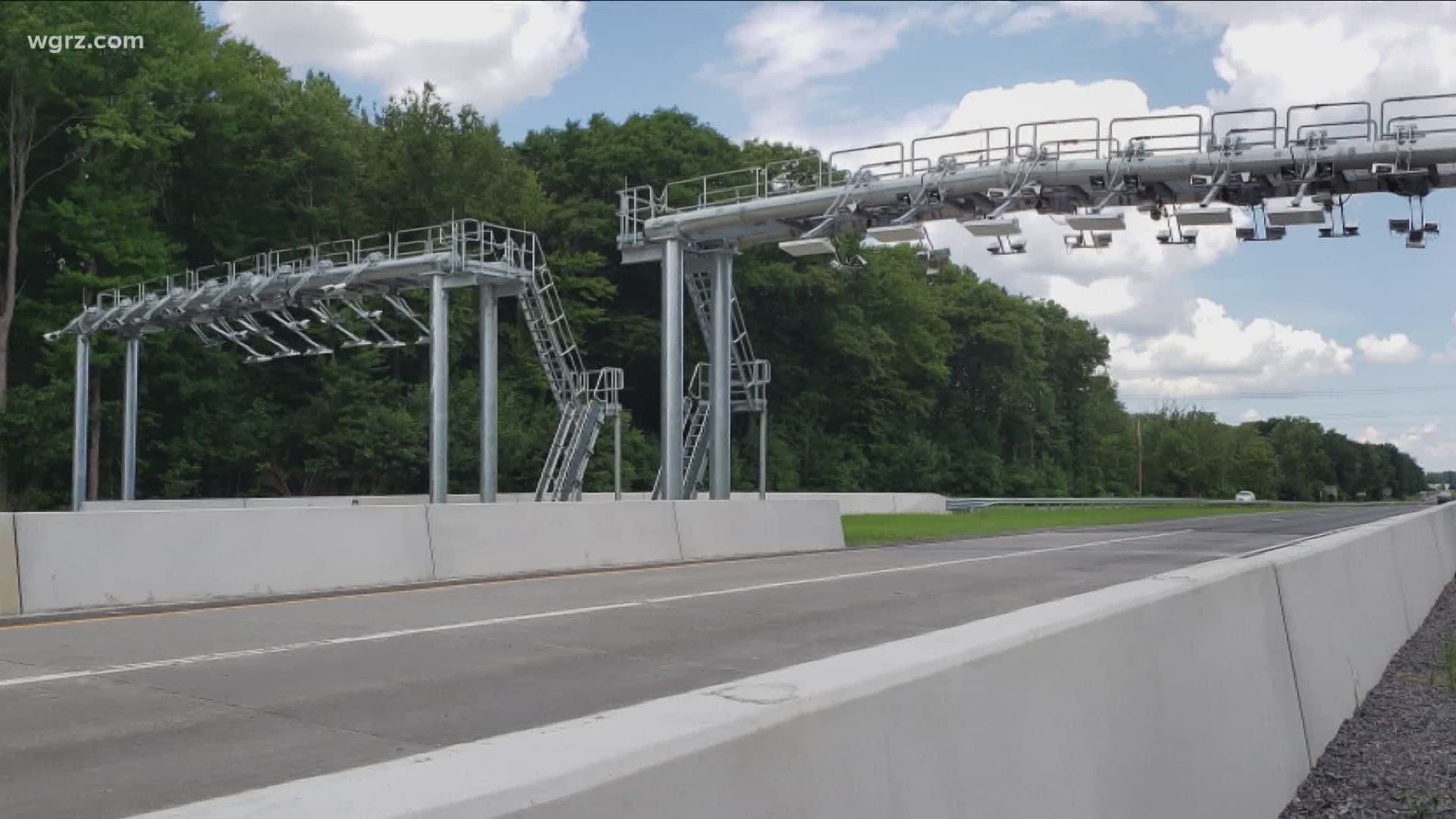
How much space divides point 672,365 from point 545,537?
11901mm

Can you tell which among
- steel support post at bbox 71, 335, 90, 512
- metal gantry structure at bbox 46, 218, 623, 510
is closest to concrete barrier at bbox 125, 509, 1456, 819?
metal gantry structure at bbox 46, 218, 623, 510

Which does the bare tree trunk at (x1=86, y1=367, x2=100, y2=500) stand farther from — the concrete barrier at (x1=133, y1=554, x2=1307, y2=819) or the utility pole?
the utility pole

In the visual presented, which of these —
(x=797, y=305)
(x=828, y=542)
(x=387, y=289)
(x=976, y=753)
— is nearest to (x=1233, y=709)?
(x=976, y=753)

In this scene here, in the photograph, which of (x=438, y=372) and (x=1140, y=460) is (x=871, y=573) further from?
(x=1140, y=460)

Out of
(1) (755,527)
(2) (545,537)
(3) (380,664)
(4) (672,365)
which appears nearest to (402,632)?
(3) (380,664)

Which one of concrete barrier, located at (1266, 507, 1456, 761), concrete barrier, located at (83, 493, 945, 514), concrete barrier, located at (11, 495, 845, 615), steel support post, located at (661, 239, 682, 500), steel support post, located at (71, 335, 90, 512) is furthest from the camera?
steel support post, located at (71, 335, 90, 512)

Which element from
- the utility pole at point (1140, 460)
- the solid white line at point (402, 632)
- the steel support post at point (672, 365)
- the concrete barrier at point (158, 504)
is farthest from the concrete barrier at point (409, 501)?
the utility pole at point (1140, 460)

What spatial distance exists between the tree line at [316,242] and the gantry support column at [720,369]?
14.5m

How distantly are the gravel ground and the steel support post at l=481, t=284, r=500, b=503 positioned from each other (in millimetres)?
24018

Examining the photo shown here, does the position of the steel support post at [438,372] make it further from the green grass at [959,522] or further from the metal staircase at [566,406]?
the green grass at [959,522]

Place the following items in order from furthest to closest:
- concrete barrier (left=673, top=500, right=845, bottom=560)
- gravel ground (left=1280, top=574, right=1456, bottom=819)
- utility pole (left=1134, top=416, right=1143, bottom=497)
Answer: utility pole (left=1134, top=416, right=1143, bottom=497)
concrete barrier (left=673, top=500, right=845, bottom=560)
gravel ground (left=1280, top=574, right=1456, bottom=819)

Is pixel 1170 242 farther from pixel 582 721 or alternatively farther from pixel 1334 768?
pixel 582 721

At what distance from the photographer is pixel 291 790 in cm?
249

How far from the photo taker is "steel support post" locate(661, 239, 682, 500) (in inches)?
1264
